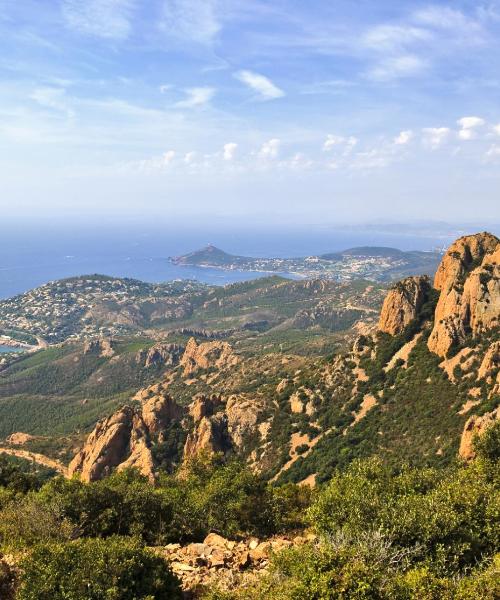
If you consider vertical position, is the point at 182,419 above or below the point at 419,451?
below

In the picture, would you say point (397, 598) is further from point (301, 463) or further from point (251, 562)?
point (301, 463)

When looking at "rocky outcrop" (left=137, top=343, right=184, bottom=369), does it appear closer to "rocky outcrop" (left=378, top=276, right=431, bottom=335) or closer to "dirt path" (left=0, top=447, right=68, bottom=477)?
"dirt path" (left=0, top=447, right=68, bottom=477)

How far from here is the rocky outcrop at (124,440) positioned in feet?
243

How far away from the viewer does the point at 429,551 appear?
1945 cm

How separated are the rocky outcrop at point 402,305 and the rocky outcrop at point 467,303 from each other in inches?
188

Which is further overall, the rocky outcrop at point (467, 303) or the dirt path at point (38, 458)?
the dirt path at point (38, 458)

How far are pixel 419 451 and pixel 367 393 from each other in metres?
17.2

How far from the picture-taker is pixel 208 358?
152 metres

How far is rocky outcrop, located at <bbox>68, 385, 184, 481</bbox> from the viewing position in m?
74.1

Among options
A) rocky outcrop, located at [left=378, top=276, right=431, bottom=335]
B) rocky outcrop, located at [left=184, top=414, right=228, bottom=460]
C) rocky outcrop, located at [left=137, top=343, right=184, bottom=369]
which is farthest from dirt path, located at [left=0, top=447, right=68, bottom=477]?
rocky outcrop, located at [left=137, top=343, right=184, bottom=369]

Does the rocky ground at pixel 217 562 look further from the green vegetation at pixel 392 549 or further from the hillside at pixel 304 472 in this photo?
the green vegetation at pixel 392 549

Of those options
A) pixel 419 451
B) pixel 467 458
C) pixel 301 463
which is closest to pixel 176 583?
pixel 467 458

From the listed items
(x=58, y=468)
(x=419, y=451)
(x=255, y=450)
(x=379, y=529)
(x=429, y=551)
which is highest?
(x=379, y=529)

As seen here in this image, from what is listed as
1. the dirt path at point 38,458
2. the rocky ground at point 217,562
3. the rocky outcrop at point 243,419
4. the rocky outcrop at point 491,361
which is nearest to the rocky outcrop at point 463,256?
the rocky outcrop at point 491,361
